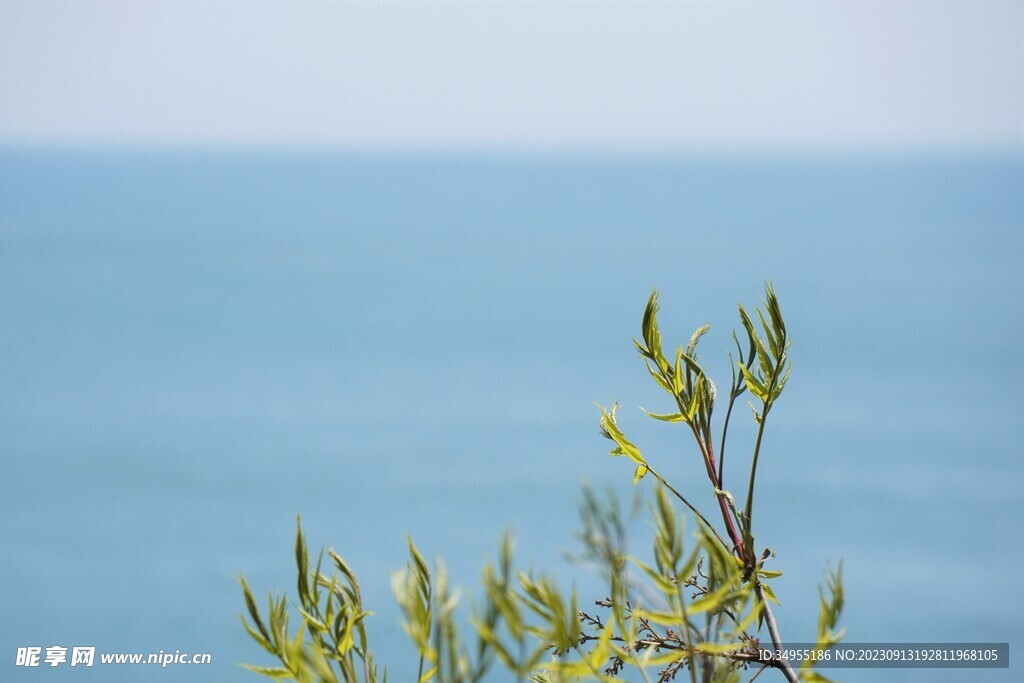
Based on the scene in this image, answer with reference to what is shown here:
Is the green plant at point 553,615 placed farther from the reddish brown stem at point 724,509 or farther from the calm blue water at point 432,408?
the calm blue water at point 432,408

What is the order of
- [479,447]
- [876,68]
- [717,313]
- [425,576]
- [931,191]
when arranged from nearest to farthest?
1. [425,576]
2. [479,447]
3. [717,313]
4. [876,68]
5. [931,191]

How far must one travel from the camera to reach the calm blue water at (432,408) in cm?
1007

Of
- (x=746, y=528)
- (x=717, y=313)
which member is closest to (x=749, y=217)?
(x=717, y=313)

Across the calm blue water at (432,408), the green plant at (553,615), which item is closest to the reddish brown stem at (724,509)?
the green plant at (553,615)

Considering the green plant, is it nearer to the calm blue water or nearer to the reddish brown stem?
the reddish brown stem

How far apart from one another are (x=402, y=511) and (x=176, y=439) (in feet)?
8.65

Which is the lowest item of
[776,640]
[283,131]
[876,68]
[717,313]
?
[776,640]

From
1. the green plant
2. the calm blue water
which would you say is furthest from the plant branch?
the calm blue water

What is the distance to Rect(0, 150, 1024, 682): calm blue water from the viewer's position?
1007cm

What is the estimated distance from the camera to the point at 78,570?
10.3m

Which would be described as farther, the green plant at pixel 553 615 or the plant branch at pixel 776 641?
the plant branch at pixel 776 641

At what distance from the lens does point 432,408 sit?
46.9 ft

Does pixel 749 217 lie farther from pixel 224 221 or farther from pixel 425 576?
pixel 425 576

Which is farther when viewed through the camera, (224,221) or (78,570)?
(224,221)
